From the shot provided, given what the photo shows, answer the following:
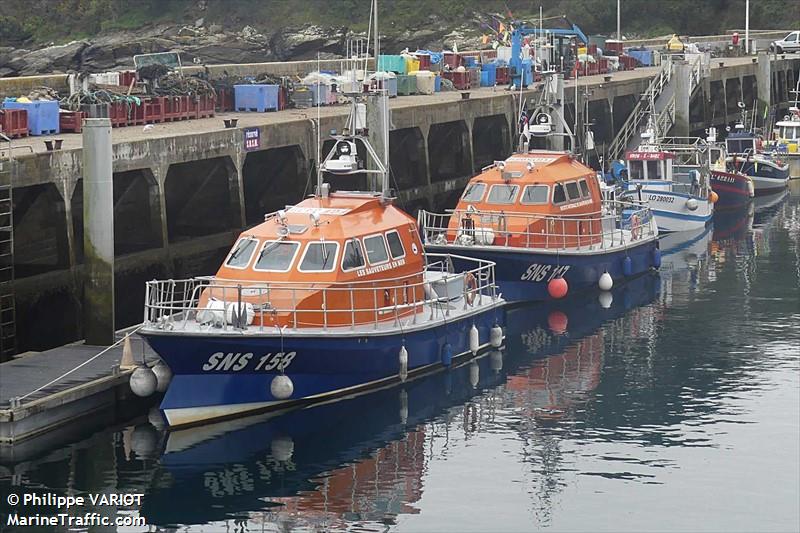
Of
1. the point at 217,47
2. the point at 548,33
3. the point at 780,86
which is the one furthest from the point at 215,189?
the point at 217,47

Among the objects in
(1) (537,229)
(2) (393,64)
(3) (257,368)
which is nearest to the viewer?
(3) (257,368)

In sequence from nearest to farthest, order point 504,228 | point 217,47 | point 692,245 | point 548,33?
point 504,228
point 692,245
point 548,33
point 217,47

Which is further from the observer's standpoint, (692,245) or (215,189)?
(692,245)

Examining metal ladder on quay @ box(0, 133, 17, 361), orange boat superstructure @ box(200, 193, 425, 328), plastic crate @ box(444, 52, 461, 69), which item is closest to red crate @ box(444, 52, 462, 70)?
plastic crate @ box(444, 52, 461, 69)

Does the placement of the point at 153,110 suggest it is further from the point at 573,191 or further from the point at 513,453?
the point at 513,453

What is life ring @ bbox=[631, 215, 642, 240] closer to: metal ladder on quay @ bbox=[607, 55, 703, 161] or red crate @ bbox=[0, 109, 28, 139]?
red crate @ bbox=[0, 109, 28, 139]

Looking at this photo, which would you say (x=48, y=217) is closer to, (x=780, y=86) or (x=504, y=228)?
(x=504, y=228)

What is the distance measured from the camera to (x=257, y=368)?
73.1ft

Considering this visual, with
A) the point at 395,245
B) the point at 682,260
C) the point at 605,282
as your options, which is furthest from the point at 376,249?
the point at 682,260

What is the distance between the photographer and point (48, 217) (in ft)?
96.8

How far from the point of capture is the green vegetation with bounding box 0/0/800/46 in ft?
305

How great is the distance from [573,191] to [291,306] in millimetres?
11657

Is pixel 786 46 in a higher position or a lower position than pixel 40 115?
higher

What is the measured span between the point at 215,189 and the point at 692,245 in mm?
14585
